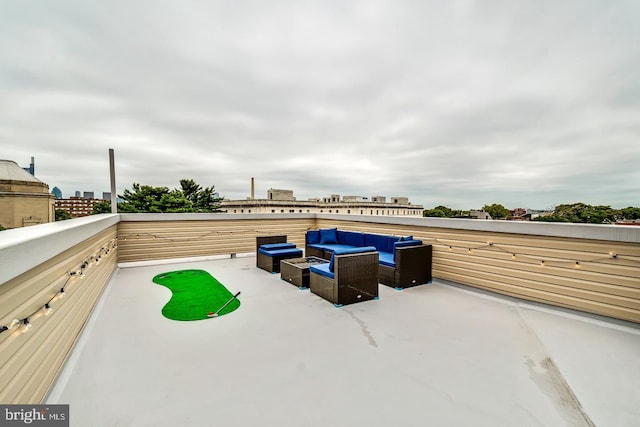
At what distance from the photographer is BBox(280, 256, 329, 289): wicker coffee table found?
4.78 m

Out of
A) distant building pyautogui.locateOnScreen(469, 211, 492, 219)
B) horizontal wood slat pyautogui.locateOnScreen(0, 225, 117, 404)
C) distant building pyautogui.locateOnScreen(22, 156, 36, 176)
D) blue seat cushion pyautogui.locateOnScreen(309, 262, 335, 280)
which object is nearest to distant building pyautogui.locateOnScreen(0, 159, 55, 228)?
distant building pyautogui.locateOnScreen(22, 156, 36, 176)

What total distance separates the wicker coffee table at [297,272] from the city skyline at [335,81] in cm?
432

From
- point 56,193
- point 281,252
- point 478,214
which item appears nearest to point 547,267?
point 478,214

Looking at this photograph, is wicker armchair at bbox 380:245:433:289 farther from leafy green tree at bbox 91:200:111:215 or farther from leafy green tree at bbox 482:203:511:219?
leafy green tree at bbox 91:200:111:215

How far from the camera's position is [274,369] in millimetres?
2322

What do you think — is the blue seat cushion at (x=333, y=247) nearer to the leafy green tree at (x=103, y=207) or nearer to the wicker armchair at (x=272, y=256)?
the wicker armchair at (x=272, y=256)

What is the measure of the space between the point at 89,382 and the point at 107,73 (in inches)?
275

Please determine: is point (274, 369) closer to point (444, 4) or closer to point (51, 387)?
point (51, 387)

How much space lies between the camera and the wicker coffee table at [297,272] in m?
4.78

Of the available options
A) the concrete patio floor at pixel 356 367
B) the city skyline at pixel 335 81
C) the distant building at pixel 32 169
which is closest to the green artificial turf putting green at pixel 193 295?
the concrete patio floor at pixel 356 367

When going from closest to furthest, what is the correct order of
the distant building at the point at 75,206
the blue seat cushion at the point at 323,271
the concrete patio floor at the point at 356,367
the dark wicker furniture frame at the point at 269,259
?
1. the concrete patio floor at the point at 356,367
2. the blue seat cushion at the point at 323,271
3. the distant building at the point at 75,206
4. the dark wicker furniture frame at the point at 269,259

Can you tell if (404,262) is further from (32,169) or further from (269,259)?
(32,169)

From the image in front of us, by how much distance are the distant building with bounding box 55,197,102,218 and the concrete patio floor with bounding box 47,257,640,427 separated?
8.52 ft

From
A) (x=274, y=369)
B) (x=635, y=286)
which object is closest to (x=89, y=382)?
(x=274, y=369)
